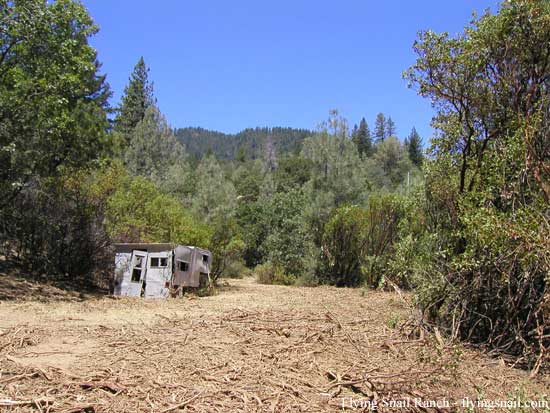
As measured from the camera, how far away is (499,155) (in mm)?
7617

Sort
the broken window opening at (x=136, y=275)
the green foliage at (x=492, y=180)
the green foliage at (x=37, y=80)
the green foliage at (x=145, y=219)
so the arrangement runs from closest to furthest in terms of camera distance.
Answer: the green foliage at (x=492, y=180), the green foliage at (x=37, y=80), the broken window opening at (x=136, y=275), the green foliage at (x=145, y=219)

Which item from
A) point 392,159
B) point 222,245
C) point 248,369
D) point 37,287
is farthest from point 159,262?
point 392,159

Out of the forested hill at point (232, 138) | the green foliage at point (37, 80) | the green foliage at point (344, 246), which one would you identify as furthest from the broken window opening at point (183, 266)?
the forested hill at point (232, 138)

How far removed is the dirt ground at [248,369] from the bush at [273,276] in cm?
1595

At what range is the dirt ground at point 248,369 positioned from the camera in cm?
463

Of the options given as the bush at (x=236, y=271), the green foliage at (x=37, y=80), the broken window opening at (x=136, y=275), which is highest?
the green foliage at (x=37, y=80)

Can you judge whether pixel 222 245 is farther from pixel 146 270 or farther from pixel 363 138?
pixel 363 138

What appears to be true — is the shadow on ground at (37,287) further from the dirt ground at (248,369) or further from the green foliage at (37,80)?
the dirt ground at (248,369)

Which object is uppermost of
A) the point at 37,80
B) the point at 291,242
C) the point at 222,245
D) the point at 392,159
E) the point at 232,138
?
the point at 232,138

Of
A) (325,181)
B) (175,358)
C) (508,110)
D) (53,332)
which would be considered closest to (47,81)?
(53,332)

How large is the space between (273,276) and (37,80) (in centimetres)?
1596

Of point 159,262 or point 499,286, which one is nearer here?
point 499,286

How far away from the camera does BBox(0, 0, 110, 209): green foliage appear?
11766mm

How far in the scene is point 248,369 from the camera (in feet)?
18.3
